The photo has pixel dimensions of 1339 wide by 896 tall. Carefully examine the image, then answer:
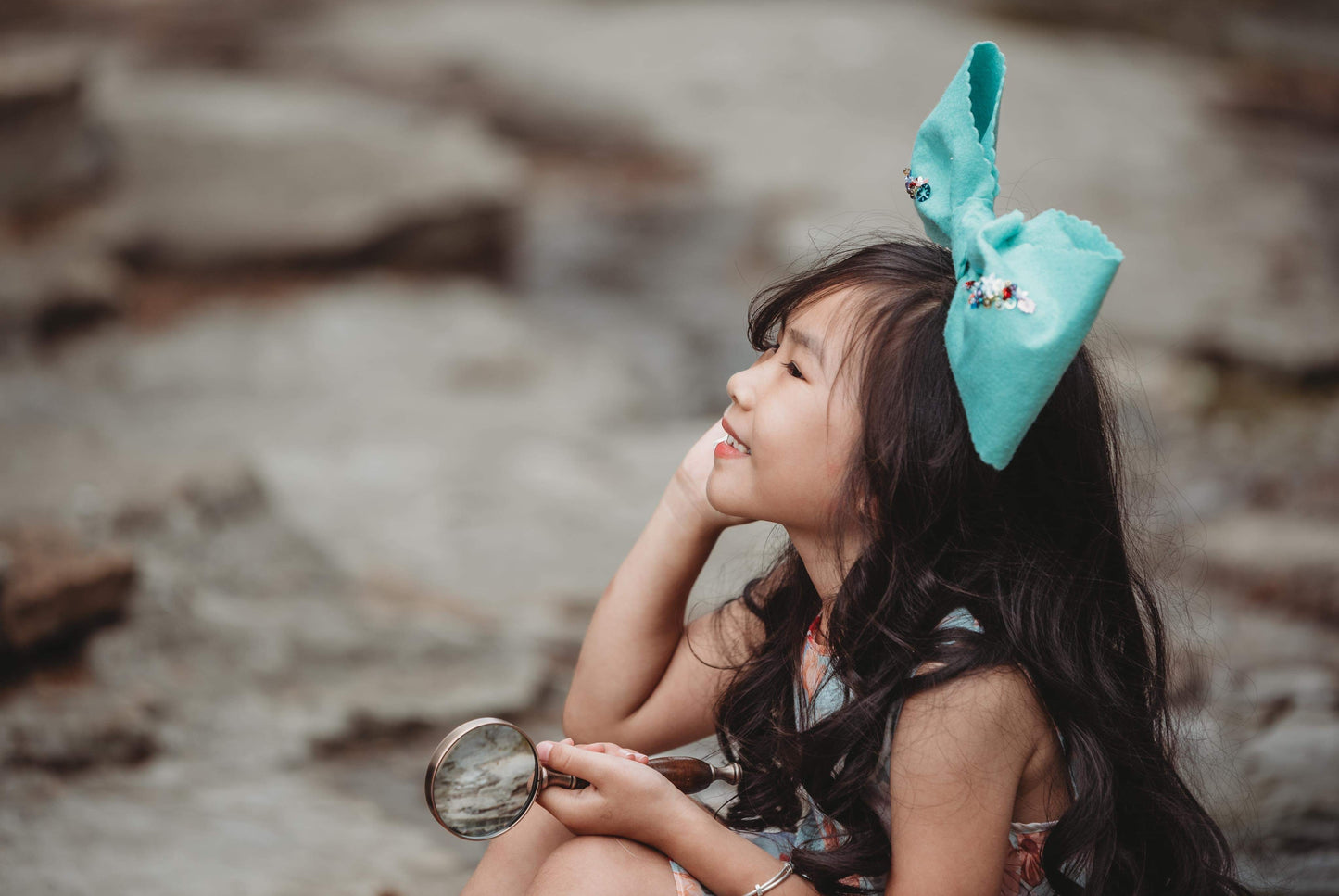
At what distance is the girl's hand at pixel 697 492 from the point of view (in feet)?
4.55

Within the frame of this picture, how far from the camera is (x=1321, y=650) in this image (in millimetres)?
2381

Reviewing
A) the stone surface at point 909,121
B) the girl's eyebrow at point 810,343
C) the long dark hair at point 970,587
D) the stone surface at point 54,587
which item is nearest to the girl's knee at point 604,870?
the long dark hair at point 970,587

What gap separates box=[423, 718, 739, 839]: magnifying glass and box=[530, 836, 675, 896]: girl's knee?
0.07m

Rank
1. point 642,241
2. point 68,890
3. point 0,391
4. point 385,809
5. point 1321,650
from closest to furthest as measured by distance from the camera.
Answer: point 68,890
point 385,809
point 1321,650
point 0,391
point 642,241

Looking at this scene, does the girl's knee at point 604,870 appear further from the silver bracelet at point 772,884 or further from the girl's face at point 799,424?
the girl's face at point 799,424

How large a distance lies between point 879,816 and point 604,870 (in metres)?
0.27

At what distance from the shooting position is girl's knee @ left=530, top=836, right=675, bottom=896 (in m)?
1.18

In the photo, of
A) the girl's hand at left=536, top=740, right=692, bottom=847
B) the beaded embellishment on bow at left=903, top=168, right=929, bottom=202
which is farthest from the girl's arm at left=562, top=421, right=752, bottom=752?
the beaded embellishment on bow at left=903, top=168, right=929, bottom=202

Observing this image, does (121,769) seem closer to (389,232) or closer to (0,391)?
(0,391)

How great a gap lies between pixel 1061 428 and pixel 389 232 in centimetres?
402

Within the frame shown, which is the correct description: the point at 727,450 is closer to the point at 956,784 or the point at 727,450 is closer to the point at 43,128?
the point at 956,784

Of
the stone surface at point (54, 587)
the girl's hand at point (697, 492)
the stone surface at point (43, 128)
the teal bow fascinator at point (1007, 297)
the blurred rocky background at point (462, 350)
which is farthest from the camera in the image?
the stone surface at point (43, 128)

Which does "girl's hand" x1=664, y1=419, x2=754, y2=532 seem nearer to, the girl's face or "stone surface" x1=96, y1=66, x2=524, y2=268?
the girl's face

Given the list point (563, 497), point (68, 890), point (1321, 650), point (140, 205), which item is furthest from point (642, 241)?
point (68, 890)
